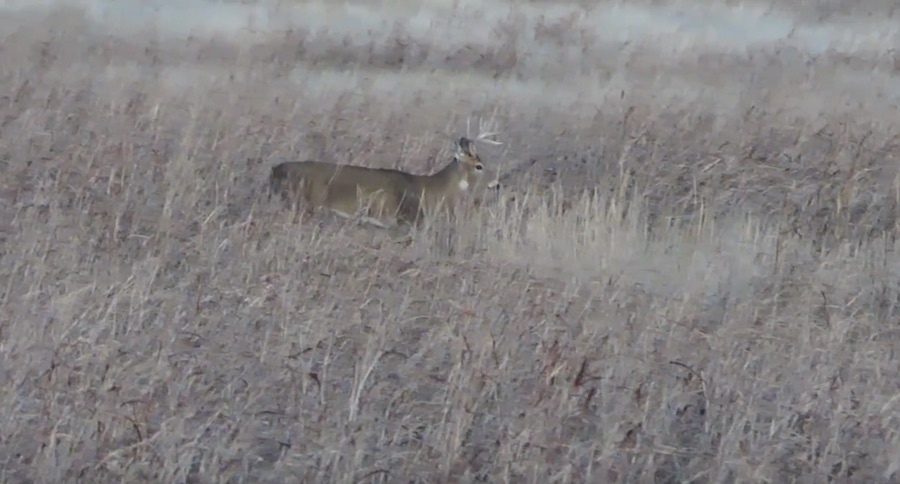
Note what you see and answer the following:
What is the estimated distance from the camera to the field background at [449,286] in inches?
161

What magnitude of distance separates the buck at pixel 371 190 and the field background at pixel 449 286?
8.1 inches

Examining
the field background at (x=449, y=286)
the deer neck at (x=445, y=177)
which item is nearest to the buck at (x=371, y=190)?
the deer neck at (x=445, y=177)

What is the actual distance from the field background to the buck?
0.21m

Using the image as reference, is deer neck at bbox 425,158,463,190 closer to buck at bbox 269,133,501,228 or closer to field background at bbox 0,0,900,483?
buck at bbox 269,133,501,228

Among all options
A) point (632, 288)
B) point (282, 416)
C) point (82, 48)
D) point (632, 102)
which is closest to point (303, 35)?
point (82, 48)

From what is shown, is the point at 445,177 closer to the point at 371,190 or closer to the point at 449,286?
the point at 371,190

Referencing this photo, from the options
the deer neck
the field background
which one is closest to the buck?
the deer neck

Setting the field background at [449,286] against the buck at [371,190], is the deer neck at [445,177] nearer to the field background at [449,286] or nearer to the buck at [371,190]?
the buck at [371,190]

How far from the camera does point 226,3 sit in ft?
55.6

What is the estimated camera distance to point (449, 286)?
5762 mm

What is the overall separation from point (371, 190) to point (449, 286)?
176cm

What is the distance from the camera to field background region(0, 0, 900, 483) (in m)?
4.09

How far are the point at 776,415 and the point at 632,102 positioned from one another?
6.20 m

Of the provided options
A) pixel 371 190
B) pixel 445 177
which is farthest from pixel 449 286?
pixel 445 177
